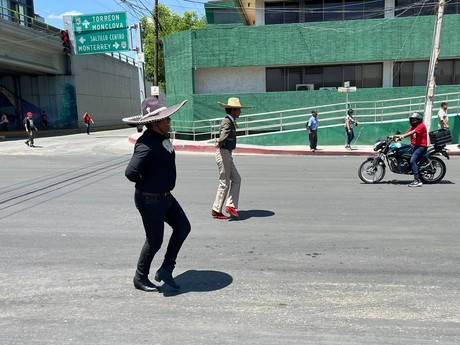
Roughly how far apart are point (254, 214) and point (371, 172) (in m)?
4.19

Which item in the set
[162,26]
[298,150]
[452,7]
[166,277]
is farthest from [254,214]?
[162,26]

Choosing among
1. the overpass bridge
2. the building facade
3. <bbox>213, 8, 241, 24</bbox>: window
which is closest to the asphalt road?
the building facade

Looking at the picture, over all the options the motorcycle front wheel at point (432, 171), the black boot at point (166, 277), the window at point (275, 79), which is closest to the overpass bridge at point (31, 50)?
the window at point (275, 79)

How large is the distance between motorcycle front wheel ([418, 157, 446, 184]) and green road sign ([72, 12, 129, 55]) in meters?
18.2

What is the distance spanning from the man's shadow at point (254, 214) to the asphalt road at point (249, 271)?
0.23ft

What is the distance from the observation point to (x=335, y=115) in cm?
2134

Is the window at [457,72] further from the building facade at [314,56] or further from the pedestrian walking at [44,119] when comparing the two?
the pedestrian walking at [44,119]

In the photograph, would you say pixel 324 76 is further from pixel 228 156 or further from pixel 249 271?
pixel 249 271

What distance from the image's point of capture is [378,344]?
10.00ft

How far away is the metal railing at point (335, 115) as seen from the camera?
1990 centimetres

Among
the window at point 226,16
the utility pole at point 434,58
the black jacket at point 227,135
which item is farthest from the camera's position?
the window at point 226,16

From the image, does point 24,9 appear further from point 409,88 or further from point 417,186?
point 417,186

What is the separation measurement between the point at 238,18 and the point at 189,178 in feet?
70.1

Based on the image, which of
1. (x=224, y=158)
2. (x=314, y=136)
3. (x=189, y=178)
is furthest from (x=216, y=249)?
(x=314, y=136)
